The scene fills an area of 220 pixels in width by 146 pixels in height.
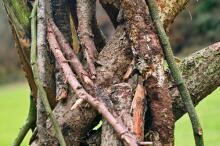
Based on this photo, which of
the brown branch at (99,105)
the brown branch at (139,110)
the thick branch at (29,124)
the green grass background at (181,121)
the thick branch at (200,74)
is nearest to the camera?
the brown branch at (99,105)

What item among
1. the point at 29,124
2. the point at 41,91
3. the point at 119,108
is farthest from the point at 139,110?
the point at 29,124

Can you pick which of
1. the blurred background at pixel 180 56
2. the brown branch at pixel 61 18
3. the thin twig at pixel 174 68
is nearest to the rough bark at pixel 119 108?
the thin twig at pixel 174 68

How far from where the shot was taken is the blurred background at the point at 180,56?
845 centimetres

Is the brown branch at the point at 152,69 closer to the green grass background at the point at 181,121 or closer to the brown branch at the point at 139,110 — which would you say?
the brown branch at the point at 139,110

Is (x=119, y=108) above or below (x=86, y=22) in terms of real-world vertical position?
below

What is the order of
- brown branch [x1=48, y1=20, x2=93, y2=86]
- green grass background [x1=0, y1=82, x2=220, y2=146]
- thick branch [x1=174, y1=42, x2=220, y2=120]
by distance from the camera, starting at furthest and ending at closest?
green grass background [x1=0, y1=82, x2=220, y2=146]
thick branch [x1=174, y1=42, x2=220, y2=120]
brown branch [x1=48, y1=20, x2=93, y2=86]

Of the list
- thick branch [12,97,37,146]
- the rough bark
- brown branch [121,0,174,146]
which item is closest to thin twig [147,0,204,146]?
brown branch [121,0,174,146]

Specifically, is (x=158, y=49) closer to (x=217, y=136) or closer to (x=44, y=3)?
(x=44, y=3)

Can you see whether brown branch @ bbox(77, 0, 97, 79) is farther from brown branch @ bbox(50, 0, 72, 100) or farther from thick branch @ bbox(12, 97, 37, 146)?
thick branch @ bbox(12, 97, 37, 146)

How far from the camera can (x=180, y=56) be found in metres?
22.6

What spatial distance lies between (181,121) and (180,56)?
13138mm

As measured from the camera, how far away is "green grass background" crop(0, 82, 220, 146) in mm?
7117

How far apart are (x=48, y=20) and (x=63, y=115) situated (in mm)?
302

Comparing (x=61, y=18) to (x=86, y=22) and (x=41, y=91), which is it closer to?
(x=86, y=22)
